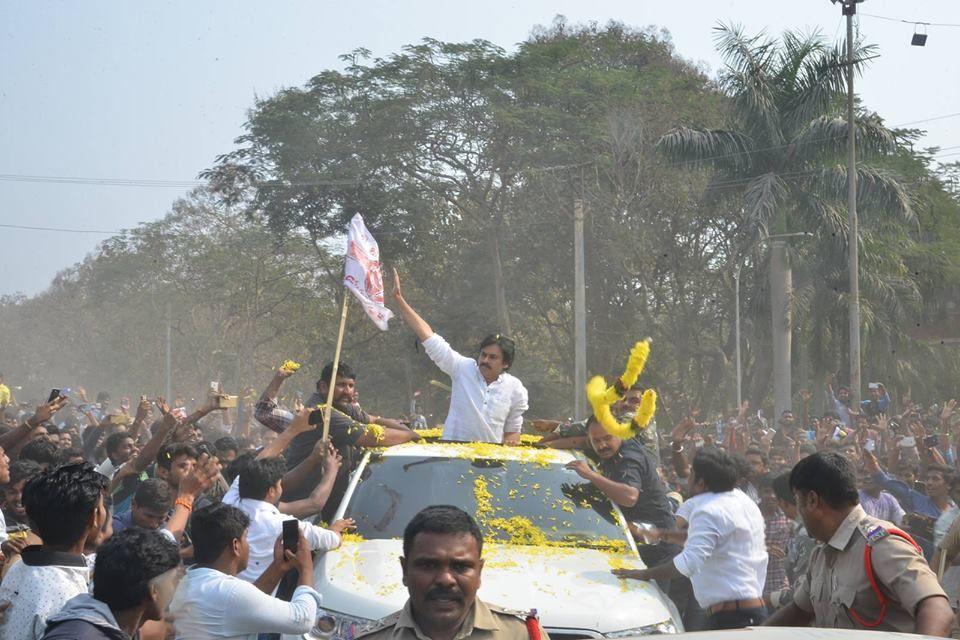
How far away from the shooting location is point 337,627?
6.25m

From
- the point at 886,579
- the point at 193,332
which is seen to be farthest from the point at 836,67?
the point at 193,332

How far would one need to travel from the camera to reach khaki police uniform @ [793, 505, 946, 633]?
13.7ft

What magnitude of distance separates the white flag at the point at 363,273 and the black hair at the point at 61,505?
4.74m

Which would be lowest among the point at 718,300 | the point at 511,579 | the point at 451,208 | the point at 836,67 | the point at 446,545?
the point at 511,579

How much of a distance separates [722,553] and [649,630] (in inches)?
30.4

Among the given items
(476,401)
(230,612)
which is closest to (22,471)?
(230,612)

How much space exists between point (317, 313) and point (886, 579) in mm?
41565

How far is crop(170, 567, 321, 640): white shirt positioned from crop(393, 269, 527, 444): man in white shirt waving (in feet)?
12.4

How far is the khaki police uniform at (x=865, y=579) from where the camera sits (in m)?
4.16

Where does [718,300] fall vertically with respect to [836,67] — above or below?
below

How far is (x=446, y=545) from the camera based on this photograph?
12.7ft

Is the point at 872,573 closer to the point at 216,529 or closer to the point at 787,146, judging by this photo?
the point at 216,529

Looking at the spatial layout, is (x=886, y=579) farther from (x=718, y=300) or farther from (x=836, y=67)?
(x=718, y=300)

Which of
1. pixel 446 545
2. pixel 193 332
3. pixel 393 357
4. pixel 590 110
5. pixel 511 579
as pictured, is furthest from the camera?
pixel 193 332
